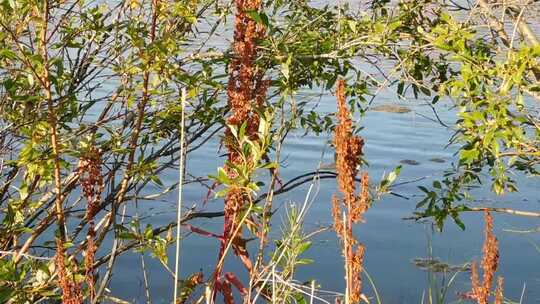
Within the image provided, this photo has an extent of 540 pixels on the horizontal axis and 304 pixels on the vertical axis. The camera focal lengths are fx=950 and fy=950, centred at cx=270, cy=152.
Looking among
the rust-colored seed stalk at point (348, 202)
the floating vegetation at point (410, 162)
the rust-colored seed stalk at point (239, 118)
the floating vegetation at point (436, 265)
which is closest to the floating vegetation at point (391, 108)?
the floating vegetation at point (410, 162)

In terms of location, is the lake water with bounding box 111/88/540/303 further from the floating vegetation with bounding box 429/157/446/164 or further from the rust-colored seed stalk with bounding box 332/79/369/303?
the rust-colored seed stalk with bounding box 332/79/369/303

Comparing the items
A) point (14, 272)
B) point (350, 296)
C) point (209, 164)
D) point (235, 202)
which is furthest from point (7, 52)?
point (209, 164)

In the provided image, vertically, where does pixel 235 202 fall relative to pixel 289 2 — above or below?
below

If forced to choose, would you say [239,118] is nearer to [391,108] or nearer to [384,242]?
[384,242]

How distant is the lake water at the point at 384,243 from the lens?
698 cm

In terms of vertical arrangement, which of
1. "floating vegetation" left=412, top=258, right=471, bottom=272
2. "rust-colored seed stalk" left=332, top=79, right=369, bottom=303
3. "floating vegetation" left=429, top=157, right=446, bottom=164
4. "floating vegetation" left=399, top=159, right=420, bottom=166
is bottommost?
"floating vegetation" left=412, top=258, right=471, bottom=272

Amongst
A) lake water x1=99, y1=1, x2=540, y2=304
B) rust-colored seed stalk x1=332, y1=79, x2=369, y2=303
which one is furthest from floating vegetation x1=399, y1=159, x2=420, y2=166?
rust-colored seed stalk x1=332, y1=79, x2=369, y2=303

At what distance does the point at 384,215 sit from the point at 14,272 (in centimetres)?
575

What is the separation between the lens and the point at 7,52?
301 centimetres

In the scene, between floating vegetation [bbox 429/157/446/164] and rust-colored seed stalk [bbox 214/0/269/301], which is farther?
floating vegetation [bbox 429/157/446/164]

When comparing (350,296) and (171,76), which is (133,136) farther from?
(350,296)

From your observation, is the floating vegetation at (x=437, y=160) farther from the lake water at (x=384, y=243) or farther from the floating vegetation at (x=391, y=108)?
the floating vegetation at (x=391, y=108)

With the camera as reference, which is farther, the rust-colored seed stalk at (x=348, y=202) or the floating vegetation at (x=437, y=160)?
the floating vegetation at (x=437, y=160)

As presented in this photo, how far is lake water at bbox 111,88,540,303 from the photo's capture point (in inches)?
275
